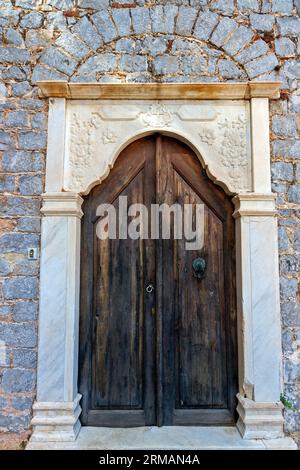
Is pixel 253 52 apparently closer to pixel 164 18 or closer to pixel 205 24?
pixel 205 24

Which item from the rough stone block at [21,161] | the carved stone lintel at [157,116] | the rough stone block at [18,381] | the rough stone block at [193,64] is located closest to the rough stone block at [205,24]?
the rough stone block at [193,64]

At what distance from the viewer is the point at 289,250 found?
2617 millimetres

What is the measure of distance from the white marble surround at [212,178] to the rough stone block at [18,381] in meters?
0.08

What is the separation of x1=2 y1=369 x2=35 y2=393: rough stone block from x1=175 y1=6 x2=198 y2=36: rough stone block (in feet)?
9.33

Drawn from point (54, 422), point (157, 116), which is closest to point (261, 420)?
point (54, 422)

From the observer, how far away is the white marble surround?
246 centimetres

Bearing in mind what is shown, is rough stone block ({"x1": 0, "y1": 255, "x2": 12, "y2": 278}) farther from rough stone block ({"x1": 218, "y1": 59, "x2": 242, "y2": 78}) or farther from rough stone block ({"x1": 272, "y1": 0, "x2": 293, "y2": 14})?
rough stone block ({"x1": 272, "y1": 0, "x2": 293, "y2": 14})

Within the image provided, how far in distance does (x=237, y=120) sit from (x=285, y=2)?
1.05 metres

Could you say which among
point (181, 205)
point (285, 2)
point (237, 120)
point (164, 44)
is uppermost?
point (285, 2)

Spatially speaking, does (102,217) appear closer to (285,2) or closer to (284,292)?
(284,292)

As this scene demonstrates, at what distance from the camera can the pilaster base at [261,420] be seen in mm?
2400

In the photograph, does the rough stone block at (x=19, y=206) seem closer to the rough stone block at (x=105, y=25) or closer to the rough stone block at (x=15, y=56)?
the rough stone block at (x=15, y=56)
